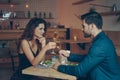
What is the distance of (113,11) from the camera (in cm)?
511

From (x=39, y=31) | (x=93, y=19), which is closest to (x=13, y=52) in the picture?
(x=39, y=31)

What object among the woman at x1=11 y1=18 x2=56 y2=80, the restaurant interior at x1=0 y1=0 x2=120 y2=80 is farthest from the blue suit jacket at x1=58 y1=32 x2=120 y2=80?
the restaurant interior at x1=0 y1=0 x2=120 y2=80

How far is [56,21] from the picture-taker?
9.27 meters

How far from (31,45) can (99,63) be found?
1218 mm

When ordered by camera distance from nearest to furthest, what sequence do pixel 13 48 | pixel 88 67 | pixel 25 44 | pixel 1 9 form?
pixel 88 67 < pixel 25 44 < pixel 13 48 < pixel 1 9

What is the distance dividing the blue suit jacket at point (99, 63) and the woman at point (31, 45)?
69 centimetres

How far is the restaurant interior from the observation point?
18.2 ft

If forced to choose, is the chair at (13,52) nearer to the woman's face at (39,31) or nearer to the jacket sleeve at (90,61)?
the woman's face at (39,31)

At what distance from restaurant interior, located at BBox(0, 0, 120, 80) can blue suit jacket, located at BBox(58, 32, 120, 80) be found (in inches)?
83.7

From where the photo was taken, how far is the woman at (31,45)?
10.1 ft

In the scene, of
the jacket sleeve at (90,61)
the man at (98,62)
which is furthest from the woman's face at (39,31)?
the jacket sleeve at (90,61)

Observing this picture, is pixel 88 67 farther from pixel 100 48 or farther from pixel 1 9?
pixel 1 9

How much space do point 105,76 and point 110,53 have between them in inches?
8.9

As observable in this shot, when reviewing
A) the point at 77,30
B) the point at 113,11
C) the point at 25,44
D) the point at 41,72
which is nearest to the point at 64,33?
the point at 77,30
